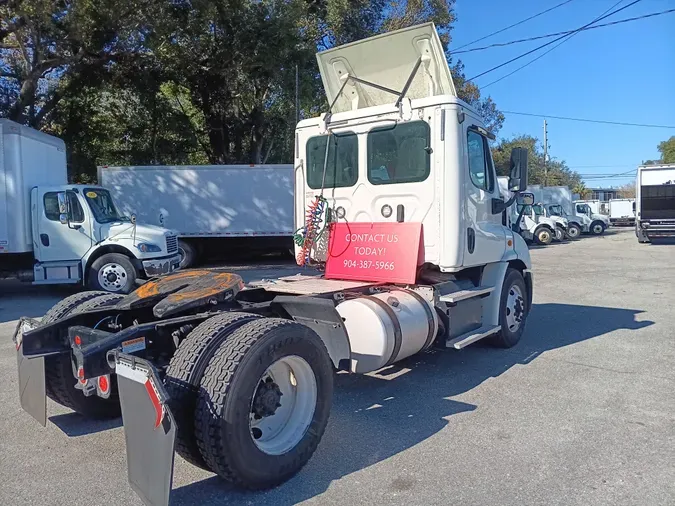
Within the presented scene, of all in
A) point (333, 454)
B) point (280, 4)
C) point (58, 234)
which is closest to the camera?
point (333, 454)

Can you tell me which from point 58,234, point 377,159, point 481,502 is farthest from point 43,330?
point 58,234

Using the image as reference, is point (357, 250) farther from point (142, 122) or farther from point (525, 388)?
point (142, 122)

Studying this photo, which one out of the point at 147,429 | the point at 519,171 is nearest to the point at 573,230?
the point at 519,171

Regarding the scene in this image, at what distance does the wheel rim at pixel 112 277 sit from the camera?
1173 centimetres

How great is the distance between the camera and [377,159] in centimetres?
632

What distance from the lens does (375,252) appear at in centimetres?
614

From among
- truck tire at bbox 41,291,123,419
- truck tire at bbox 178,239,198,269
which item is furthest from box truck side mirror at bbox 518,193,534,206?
truck tire at bbox 178,239,198,269

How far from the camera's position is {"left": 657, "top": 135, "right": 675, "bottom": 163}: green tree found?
71938mm

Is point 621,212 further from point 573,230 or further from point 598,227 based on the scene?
point 573,230

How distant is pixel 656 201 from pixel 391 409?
25.6m

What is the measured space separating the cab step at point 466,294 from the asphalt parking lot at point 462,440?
848 mm

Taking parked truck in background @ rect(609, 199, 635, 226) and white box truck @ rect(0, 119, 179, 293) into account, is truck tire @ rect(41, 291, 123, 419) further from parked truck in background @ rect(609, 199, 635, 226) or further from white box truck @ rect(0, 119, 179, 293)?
parked truck in background @ rect(609, 199, 635, 226)

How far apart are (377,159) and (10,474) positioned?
177 inches

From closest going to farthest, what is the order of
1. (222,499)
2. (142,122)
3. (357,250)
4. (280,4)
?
(222,499), (357,250), (280,4), (142,122)
